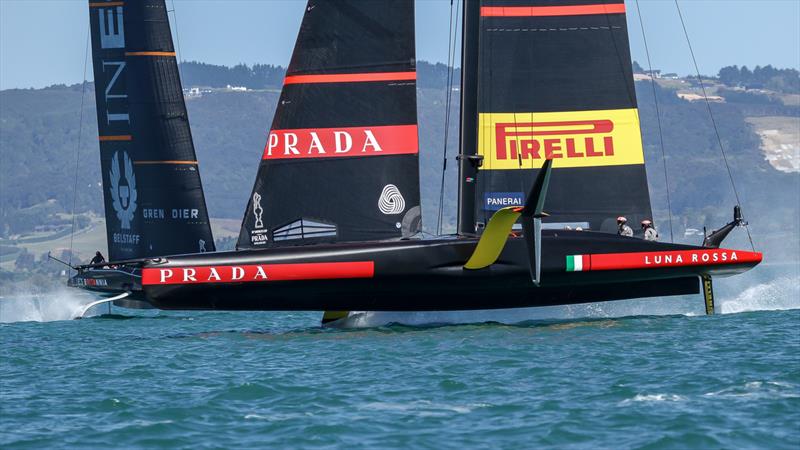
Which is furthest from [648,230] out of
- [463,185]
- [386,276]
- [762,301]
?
[762,301]

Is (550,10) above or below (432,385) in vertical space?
above

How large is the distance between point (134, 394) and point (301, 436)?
284cm

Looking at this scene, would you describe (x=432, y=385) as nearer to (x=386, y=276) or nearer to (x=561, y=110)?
(x=386, y=276)

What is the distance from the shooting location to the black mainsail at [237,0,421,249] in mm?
18250

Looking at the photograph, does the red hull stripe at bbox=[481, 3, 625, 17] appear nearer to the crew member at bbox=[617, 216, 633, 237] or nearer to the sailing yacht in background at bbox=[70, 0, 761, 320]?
the sailing yacht in background at bbox=[70, 0, 761, 320]

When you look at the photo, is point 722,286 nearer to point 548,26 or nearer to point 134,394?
point 548,26

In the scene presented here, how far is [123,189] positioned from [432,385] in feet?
52.3

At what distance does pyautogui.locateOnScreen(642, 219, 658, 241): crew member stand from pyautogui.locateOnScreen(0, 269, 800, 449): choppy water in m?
1.07

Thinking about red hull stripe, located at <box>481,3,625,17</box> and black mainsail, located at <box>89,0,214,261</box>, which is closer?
red hull stripe, located at <box>481,3,625,17</box>

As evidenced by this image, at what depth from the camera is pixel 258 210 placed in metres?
18.4

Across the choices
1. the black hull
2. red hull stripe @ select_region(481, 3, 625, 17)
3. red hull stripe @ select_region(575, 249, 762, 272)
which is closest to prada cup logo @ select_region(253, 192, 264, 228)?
the black hull

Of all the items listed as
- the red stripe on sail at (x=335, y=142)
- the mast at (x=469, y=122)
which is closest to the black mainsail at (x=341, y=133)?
the red stripe on sail at (x=335, y=142)

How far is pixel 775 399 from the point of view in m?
11.9

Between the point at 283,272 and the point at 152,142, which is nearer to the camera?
the point at 283,272
